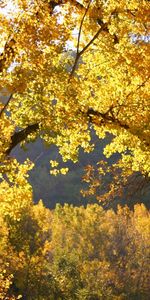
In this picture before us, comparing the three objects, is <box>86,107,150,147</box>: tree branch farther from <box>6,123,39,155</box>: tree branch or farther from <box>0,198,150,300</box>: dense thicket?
<box>0,198,150,300</box>: dense thicket

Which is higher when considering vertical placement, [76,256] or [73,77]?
[76,256]

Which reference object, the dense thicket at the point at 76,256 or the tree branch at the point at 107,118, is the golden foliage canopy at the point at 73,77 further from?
the dense thicket at the point at 76,256

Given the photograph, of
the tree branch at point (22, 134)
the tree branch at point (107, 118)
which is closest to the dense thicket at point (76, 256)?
the tree branch at point (22, 134)

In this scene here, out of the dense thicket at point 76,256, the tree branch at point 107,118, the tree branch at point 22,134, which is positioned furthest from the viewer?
the dense thicket at point 76,256

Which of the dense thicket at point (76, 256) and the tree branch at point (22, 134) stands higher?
the dense thicket at point (76, 256)

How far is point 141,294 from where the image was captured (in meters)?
48.3

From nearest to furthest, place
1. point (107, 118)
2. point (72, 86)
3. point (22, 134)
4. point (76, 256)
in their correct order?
point (72, 86) < point (107, 118) < point (22, 134) < point (76, 256)

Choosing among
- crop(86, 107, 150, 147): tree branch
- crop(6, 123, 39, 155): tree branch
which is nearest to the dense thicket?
crop(6, 123, 39, 155): tree branch

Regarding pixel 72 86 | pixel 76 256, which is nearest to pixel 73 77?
pixel 72 86

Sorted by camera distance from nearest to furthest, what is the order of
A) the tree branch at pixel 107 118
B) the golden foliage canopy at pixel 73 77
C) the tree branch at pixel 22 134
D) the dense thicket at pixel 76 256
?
the golden foliage canopy at pixel 73 77 < the tree branch at pixel 107 118 < the tree branch at pixel 22 134 < the dense thicket at pixel 76 256

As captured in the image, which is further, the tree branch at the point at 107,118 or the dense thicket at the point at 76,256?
the dense thicket at the point at 76,256

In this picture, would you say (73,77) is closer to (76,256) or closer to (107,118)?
(107,118)

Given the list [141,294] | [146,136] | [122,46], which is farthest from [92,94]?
[141,294]

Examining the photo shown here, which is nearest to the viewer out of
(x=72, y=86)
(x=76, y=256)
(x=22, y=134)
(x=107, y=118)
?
(x=72, y=86)
